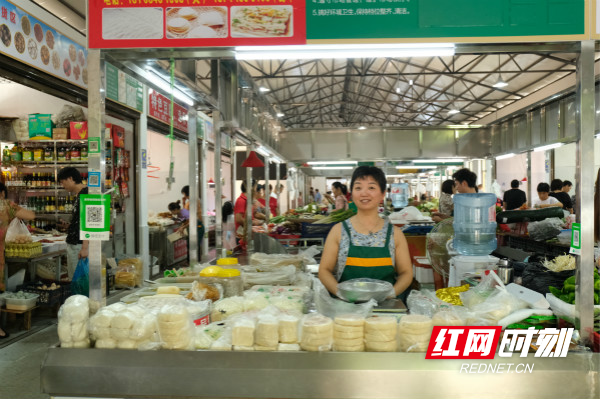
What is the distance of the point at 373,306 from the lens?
2498 mm

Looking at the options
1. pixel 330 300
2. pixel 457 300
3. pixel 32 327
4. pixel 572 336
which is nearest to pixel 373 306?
pixel 330 300

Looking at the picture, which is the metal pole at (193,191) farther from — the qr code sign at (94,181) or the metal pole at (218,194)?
the qr code sign at (94,181)

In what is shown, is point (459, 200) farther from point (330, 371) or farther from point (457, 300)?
point (330, 371)

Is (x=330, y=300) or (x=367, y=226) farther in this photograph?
(x=367, y=226)

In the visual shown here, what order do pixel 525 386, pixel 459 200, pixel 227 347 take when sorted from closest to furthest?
pixel 525 386 < pixel 227 347 < pixel 459 200

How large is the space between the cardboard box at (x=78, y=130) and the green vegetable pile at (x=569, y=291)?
748 cm

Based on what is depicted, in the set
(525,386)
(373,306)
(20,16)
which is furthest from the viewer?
(20,16)

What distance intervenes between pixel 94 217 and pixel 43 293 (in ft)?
14.3

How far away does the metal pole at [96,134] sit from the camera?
250 cm

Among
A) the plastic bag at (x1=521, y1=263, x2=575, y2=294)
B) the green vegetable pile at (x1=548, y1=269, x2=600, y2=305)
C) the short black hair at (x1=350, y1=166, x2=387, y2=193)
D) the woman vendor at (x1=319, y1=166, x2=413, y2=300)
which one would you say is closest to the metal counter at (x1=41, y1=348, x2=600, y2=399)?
the green vegetable pile at (x1=548, y1=269, x2=600, y2=305)

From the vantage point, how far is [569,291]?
274 centimetres

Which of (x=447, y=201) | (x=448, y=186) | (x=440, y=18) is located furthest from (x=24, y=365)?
(x=448, y=186)

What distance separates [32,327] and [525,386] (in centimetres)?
607

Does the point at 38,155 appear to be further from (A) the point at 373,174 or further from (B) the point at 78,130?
(A) the point at 373,174
